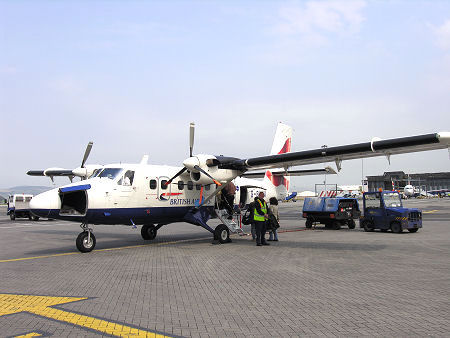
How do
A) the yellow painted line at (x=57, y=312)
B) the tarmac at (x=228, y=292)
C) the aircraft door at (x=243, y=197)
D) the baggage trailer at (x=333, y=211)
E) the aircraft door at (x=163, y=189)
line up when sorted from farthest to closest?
the baggage trailer at (x=333, y=211) < the aircraft door at (x=243, y=197) < the aircraft door at (x=163, y=189) < the tarmac at (x=228, y=292) < the yellow painted line at (x=57, y=312)

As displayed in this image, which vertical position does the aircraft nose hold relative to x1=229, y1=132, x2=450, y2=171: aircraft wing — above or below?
below

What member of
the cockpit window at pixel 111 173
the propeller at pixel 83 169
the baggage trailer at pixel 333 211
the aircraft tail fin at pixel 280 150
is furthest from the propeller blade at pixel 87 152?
the baggage trailer at pixel 333 211

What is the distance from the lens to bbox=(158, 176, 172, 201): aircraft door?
14383mm

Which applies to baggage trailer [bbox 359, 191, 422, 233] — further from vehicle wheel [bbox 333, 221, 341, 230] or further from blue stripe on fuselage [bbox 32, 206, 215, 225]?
blue stripe on fuselage [bbox 32, 206, 215, 225]

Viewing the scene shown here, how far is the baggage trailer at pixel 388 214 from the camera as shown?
17.6m

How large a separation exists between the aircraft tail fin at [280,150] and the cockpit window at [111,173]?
9718mm

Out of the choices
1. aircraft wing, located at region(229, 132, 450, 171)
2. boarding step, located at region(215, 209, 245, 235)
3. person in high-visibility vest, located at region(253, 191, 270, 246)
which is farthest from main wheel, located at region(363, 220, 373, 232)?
person in high-visibility vest, located at region(253, 191, 270, 246)

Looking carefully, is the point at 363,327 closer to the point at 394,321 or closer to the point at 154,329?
the point at 394,321

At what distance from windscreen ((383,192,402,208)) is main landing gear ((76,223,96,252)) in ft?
43.8

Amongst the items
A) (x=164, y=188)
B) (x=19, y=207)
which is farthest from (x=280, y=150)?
(x=19, y=207)

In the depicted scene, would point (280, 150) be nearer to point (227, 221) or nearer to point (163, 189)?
point (227, 221)

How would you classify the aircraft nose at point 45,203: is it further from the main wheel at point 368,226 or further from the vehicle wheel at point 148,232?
the main wheel at point 368,226

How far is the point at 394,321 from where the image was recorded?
5234 mm

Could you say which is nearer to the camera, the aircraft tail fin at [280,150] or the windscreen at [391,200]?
the windscreen at [391,200]
